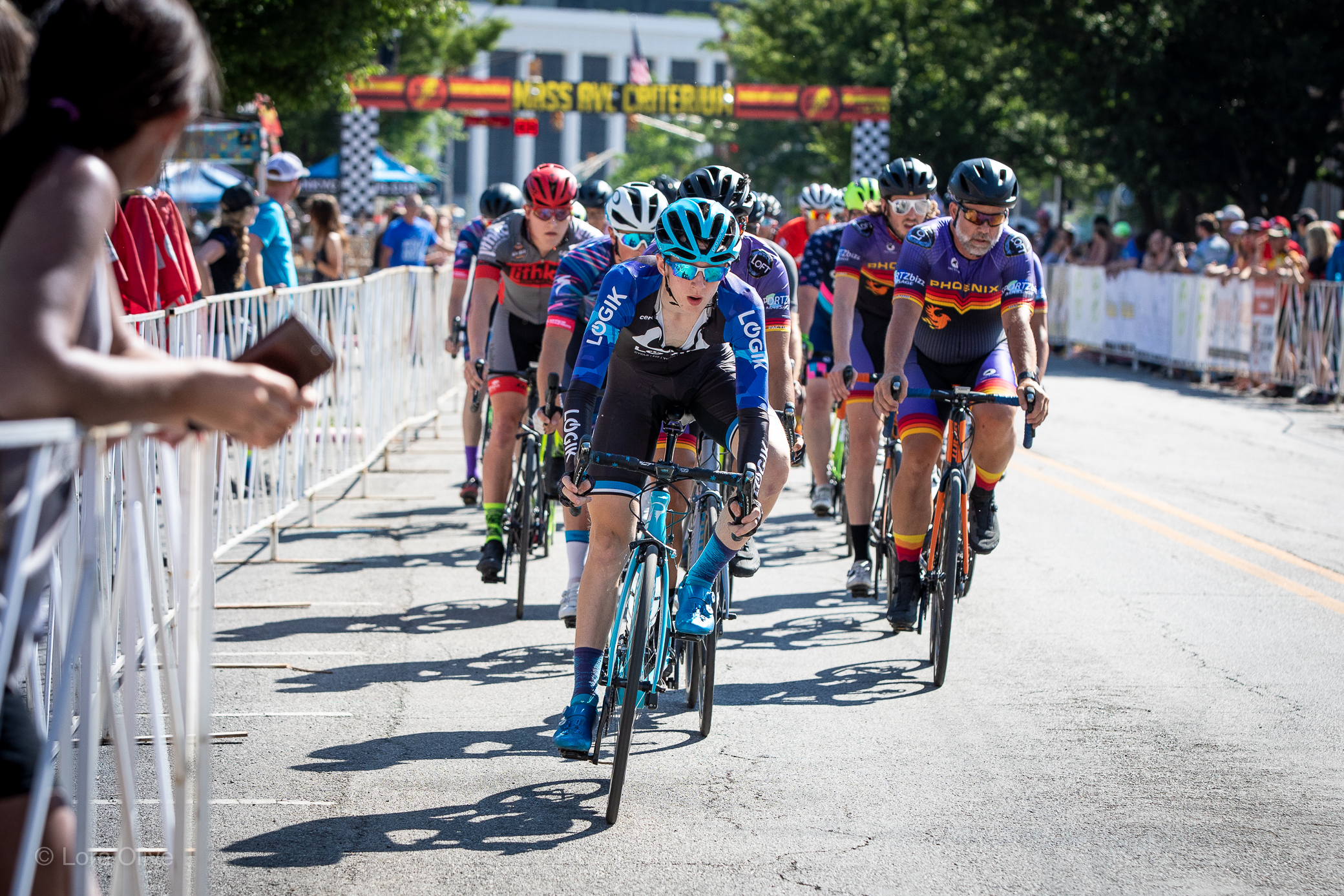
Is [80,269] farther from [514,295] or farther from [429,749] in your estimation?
[514,295]

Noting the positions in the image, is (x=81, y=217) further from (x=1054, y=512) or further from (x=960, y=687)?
(x=1054, y=512)

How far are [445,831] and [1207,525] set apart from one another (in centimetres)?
693

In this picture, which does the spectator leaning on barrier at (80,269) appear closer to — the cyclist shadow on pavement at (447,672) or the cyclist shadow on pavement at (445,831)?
the cyclist shadow on pavement at (445,831)

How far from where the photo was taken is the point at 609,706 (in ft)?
16.5

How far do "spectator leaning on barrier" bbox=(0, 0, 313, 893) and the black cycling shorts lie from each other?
9.67ft

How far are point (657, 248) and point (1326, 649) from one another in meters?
3.77

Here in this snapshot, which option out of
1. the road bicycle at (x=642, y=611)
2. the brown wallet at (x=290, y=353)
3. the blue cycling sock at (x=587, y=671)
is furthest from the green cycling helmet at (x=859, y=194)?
the brown wallet at (x=290, y=353)

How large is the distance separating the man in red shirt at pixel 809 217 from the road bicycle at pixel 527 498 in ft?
11.9

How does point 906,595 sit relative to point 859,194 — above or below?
below

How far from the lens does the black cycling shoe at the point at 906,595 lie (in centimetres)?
702

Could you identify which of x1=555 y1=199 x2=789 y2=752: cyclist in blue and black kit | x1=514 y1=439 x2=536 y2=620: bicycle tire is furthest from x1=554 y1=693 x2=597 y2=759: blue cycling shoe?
x1=514 y1=439 x2=536 y2=620: bicycle tire

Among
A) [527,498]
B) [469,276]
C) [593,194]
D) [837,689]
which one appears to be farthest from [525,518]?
[469,276]

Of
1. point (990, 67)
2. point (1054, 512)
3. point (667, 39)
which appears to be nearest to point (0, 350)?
point (1054, 512)

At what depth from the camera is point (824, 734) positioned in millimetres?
5676
